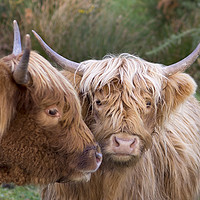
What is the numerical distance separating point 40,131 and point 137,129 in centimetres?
64

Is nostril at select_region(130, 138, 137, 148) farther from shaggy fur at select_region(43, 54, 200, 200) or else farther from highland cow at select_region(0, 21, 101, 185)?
highland cow at select_region(0, 21, 101, 185)

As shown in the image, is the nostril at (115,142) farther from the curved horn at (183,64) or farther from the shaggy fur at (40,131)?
the curved horn at (183,64)

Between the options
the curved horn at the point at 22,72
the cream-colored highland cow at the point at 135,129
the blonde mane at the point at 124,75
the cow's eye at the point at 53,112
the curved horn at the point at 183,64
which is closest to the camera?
the curved horn at the point at 22,72

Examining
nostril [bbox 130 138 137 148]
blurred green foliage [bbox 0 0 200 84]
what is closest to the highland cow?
nostril [bbox 130 138 137 148]

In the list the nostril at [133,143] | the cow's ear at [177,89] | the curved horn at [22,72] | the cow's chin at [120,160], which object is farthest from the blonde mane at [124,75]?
the curved horn at [22,72]

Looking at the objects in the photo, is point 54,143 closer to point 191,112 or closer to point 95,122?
point 95,122

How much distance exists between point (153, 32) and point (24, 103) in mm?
6052

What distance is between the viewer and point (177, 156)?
12.8 feet

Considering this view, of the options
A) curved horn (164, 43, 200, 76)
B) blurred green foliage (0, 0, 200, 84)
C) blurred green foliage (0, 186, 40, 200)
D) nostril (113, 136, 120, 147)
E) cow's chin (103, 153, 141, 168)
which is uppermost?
curved horn (164, 43, 200, 76)

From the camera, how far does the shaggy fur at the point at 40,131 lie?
9.34ft

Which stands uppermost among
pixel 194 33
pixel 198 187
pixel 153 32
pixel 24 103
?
pixel 24 103

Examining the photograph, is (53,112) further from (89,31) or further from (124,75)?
(89,31)

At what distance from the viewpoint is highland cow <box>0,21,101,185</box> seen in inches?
111

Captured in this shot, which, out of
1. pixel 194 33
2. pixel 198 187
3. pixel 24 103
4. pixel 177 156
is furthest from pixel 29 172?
pixel 194 33
